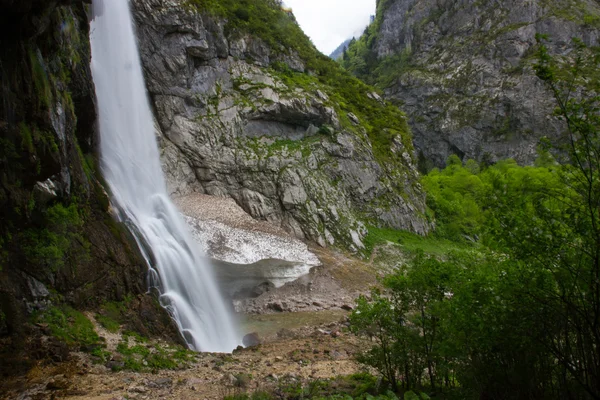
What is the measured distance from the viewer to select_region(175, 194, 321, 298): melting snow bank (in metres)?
21.7

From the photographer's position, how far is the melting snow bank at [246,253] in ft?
71.3

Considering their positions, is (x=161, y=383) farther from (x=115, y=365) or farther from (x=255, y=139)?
(x=255, y=139)

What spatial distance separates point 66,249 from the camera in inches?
497

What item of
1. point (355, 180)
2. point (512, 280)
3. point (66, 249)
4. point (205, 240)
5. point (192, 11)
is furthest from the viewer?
point (355, 180)

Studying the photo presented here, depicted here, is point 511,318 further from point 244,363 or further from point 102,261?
point 102,261

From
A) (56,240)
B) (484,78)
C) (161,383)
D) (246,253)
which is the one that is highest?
(484,78)

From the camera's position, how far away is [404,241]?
3297cm

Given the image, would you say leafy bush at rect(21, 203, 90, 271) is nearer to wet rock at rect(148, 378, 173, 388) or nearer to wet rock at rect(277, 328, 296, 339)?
wet rock at rect(148, 378, 173, 388)

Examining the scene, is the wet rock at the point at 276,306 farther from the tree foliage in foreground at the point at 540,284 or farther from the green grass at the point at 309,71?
the green grass at the point at 309,71

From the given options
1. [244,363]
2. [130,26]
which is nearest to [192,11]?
[130,26]

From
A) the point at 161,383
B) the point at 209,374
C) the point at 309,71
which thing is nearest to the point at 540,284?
the point at 161,383

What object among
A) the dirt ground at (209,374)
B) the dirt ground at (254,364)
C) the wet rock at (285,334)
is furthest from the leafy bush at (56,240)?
the wet rock at (285,334)

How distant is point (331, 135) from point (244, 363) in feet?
82.1

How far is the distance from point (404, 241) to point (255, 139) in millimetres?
14862
